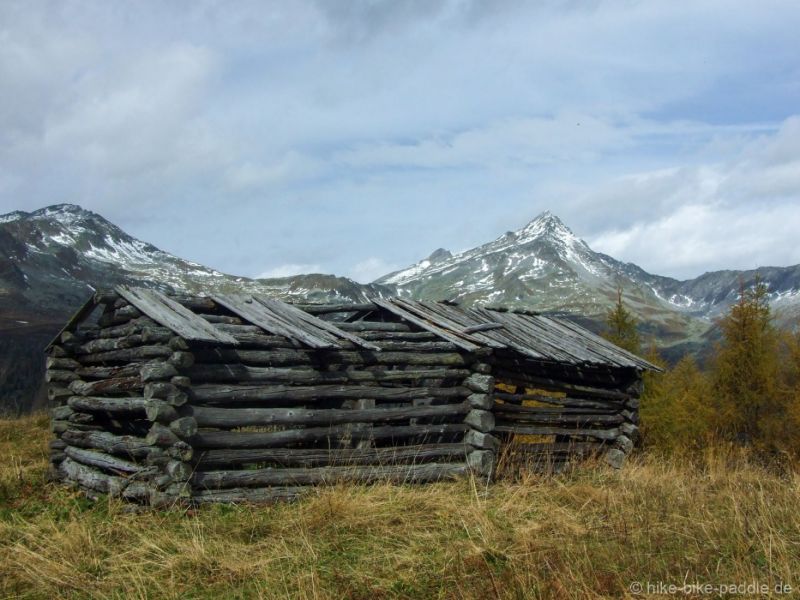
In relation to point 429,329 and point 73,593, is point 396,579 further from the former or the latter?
point 429,329

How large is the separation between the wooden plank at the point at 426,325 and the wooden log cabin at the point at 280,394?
4 centimetres

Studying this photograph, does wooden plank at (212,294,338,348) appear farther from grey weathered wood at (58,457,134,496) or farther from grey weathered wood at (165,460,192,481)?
grey weathered wood at (58,457,134,496)

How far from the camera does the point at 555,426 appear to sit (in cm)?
1377

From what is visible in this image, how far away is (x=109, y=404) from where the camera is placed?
10016mm

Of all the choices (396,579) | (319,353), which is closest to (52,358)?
(319,353)

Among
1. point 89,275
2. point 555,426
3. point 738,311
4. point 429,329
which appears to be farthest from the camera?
point 89,275

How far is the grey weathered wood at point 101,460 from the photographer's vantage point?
359 inches

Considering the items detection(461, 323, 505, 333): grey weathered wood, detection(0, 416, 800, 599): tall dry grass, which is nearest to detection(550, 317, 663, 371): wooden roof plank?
detection(461, 323, 505, 333): grey weathered wood

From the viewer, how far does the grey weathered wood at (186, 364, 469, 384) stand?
930 cm

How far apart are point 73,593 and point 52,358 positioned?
6.61 metres

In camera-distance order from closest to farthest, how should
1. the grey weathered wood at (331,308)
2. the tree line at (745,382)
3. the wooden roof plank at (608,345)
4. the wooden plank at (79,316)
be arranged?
the wooden plank at (79,316), the grey weathered wood at (331,308), the wooden roof plank at (608,345), the tree line at (745,382)

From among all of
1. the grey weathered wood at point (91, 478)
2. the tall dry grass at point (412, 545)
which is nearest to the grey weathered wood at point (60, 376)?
the grey weathered wood at point (91, 478)

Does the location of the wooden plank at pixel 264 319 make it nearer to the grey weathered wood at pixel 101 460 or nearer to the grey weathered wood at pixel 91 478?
the grey weathered wood at pixel 101 460

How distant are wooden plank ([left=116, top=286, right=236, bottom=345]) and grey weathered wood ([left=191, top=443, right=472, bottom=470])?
1431 mm
